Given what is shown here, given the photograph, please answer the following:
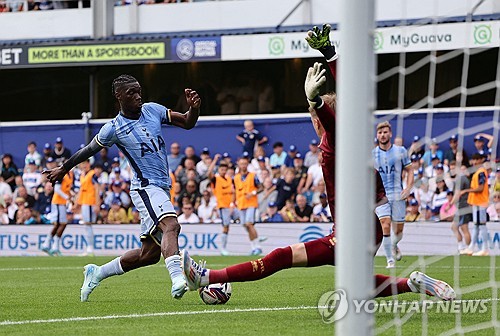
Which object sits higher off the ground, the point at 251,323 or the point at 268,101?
the point at 268,101

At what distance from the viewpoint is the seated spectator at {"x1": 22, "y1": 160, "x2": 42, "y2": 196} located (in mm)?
25188

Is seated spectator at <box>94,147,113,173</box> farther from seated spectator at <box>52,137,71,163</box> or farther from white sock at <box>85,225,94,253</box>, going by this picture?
white sock at <box>85,225,94,253</box>

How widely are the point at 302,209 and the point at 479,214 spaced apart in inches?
168

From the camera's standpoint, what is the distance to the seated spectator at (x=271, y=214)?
895 inches

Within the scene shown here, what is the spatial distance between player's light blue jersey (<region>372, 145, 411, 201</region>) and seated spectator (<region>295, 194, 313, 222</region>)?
6.43 m

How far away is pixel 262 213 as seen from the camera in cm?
2319

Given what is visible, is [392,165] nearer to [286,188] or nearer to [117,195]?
[286,188]

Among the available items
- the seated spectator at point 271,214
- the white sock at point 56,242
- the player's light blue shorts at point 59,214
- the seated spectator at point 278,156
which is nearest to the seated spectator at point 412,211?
the seated spectator at point 271,214

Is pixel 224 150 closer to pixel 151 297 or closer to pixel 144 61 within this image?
pixel 144 61

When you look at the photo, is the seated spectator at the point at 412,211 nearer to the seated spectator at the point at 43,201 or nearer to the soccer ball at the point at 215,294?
the seated spectator at the point at 43,201

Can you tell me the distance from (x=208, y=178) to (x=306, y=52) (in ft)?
13.1

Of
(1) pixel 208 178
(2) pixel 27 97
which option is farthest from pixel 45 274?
(2) pixel 27 97

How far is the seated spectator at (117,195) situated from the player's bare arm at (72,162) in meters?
14.9

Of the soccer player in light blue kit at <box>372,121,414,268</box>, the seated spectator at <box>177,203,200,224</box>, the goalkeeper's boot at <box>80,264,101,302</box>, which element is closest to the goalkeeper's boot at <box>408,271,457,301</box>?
the goalkeeper's boot at <box>80,264,101,302</box>
